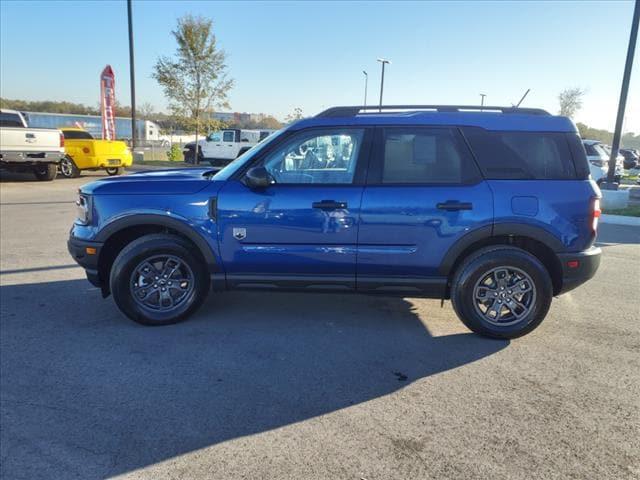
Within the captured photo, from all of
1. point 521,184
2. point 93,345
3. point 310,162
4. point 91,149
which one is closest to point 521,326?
point 521,184

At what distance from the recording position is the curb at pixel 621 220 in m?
10.6

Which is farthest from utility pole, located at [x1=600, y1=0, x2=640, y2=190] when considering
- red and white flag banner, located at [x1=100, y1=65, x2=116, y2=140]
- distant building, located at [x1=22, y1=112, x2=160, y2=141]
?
distant building, located at [x1=22, y1=112, x2=160, y2=141]

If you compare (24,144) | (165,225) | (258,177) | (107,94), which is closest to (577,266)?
(258,177)

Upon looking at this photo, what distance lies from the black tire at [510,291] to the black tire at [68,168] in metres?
15.8

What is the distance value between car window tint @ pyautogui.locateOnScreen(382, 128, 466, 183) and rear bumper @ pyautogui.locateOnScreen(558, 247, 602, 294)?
123 centimetres

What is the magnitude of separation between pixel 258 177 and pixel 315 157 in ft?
Result: 1.78

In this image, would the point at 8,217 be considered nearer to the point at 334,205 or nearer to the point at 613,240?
the point at 334,205

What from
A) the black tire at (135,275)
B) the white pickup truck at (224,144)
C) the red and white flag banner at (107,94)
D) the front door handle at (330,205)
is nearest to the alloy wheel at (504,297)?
the front door handle at (330,205)

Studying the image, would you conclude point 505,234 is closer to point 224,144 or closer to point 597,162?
point 597,162

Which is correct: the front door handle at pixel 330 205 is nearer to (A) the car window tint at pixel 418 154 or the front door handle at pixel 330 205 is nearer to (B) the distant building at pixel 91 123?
→ (A) the car window tint at pixel 418 154

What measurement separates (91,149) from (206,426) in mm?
15568

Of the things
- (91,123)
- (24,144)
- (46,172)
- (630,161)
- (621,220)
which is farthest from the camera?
(91,123)

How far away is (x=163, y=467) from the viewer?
2.46 meters

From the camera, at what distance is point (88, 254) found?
4.25m
